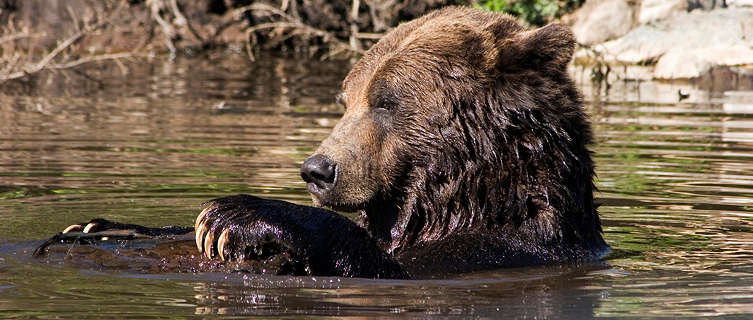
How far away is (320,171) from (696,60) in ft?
47.6

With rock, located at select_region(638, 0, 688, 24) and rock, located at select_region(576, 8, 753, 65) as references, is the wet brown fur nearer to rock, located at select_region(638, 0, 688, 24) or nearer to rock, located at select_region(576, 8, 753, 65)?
rock, located at select_region(576, 8, 753, 65)

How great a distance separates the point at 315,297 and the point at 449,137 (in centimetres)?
137

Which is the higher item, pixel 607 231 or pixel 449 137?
pixel 449 137

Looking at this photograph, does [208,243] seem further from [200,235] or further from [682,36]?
[682,36]

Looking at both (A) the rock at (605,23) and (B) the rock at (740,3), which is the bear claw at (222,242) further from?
(A) the rock at (605,23)

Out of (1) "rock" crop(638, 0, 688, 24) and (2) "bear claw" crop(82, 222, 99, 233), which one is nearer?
(2) "bear claw" crop(82, 222, 99, 233)

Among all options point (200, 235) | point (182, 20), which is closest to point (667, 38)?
point (182, 20)

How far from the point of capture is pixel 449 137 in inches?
234

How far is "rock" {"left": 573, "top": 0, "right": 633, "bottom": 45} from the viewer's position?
21.1 metres

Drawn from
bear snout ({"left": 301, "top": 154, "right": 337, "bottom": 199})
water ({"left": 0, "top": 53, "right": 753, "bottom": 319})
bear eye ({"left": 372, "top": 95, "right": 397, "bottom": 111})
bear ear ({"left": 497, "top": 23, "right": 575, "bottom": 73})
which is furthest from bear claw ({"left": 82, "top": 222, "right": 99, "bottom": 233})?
bear ear ({"left": 497, "top": 23, "right": 575, "bottom": 73})

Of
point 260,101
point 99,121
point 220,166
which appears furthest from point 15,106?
point 220,166

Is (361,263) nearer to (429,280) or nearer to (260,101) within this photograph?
(429,280)

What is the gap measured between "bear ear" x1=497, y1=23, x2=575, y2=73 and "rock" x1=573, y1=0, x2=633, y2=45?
15383mm

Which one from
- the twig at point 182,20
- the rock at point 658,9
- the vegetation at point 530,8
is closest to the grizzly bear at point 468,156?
the rock at point 658,9
